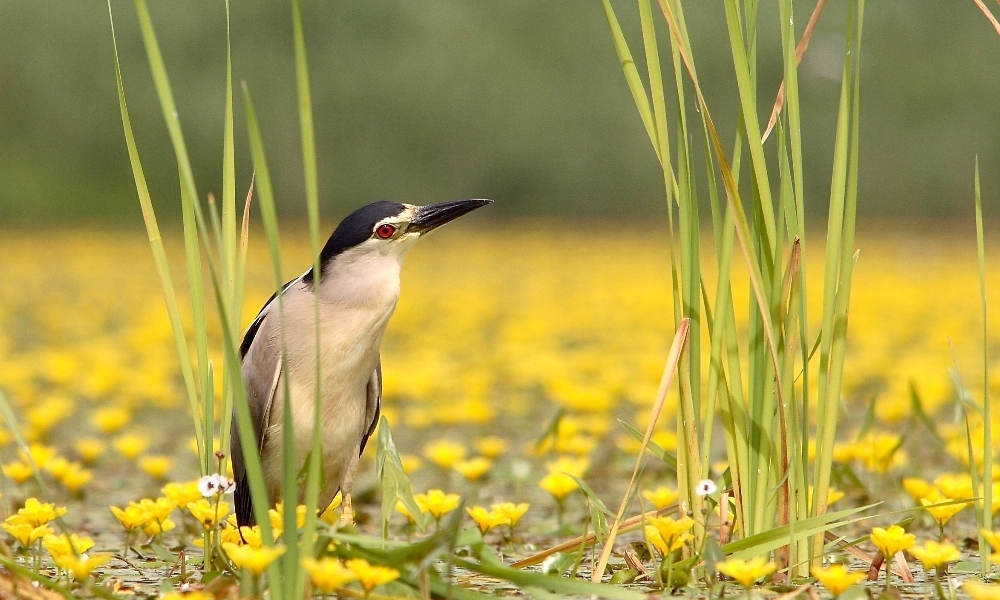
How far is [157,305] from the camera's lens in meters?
8.98

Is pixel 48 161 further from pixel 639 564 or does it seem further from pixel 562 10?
pixel 639 564

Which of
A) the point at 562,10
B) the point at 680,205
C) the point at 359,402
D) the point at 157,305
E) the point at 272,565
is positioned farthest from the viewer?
the point at 562,10

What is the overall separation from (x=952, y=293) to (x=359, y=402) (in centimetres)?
850

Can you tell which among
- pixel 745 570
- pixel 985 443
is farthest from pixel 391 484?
pixel 985 443

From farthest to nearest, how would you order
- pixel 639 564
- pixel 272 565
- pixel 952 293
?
pixel 952 293
pixel 639 564
pixel 272 565

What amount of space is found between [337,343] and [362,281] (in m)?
0.16

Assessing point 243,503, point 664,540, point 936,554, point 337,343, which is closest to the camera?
point 936,554

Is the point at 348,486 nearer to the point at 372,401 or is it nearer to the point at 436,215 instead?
the point at 372,401

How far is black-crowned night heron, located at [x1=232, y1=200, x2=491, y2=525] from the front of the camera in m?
2.42

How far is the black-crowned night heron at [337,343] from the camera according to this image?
7.94 feet

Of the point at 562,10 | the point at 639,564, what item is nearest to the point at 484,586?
the point at 639,564

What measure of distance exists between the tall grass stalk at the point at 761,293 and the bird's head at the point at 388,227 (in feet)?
2.30

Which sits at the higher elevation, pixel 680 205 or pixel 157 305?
pixel 680 205

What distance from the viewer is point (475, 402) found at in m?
3.91
